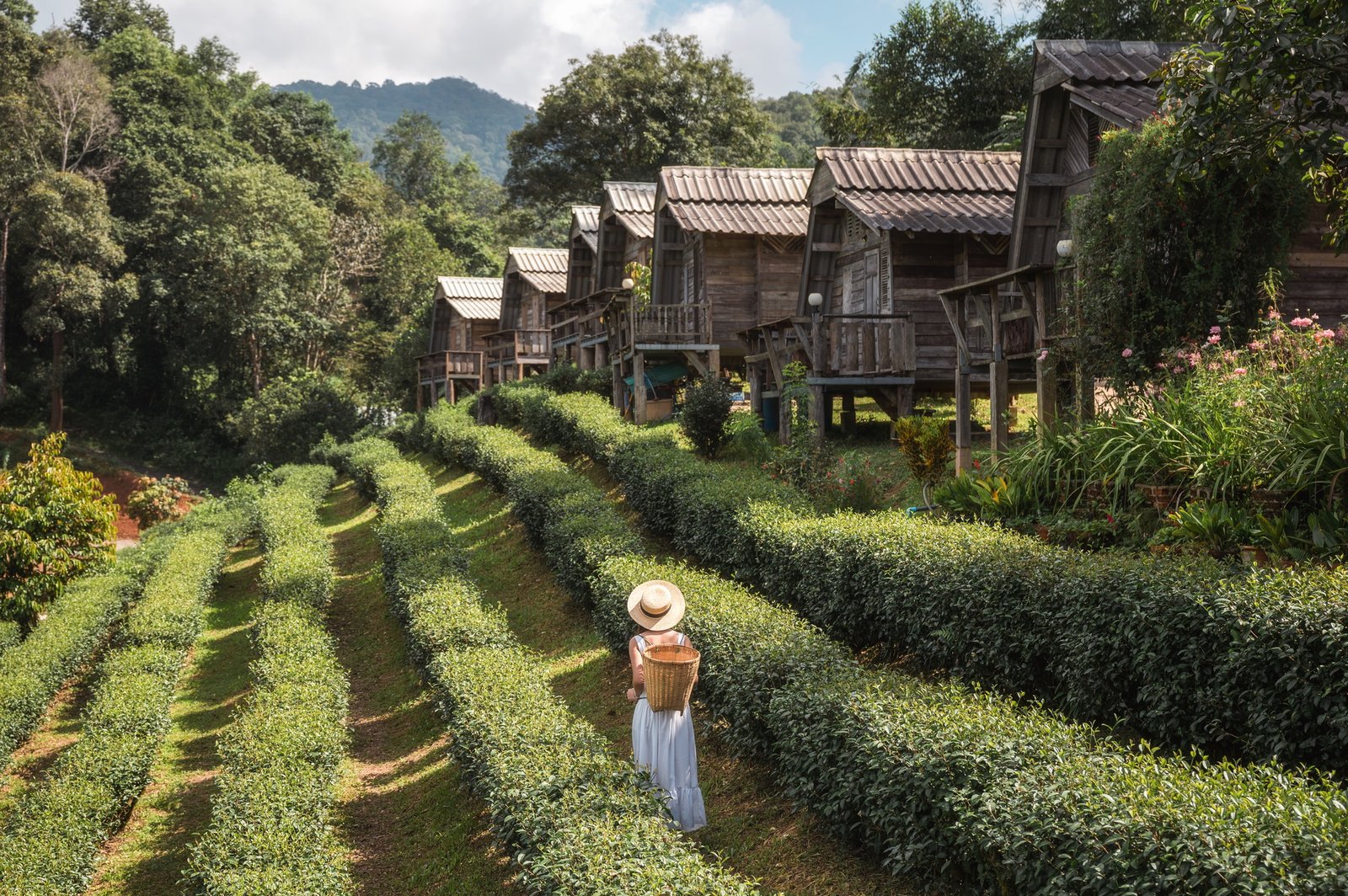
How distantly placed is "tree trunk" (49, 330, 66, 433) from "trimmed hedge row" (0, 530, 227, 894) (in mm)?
32164

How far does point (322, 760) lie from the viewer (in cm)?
1150

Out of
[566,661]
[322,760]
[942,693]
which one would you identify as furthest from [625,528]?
[942,693]

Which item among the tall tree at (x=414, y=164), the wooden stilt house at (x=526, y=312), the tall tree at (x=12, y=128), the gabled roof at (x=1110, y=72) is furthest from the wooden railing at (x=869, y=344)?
the tall tree at (x=414, y=164)

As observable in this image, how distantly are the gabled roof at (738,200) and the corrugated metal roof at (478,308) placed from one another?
19.3m

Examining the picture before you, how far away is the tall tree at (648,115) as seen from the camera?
165 ft

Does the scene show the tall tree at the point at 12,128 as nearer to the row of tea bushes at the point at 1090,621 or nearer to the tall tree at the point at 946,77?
the tall tree at the point at 946,77

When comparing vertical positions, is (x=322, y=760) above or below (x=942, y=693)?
below

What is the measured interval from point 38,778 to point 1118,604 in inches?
531

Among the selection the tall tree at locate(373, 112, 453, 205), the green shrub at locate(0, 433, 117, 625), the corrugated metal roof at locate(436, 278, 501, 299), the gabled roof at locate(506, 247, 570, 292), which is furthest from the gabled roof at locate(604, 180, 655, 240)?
the tall tree at locate(373, 112, 453, 205)

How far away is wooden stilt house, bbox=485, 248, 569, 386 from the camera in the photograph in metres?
40.1

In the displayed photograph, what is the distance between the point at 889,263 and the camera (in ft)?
70.0

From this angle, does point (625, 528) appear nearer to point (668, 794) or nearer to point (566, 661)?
point (566, 661)

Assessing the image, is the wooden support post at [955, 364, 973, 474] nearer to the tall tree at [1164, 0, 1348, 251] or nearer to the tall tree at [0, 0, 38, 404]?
the tall tree at [1164, 0, 1348, 251]

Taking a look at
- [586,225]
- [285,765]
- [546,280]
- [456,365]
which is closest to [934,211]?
[285,765]
